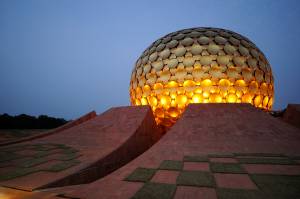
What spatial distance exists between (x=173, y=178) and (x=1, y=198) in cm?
306

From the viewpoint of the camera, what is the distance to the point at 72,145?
7.70 metres

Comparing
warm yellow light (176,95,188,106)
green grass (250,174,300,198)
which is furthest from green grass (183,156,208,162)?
warm yellow light (176,95,188,106)

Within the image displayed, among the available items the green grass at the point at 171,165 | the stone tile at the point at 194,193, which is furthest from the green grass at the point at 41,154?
the stone tile at the point at 194,193

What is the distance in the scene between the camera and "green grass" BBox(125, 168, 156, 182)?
403cm

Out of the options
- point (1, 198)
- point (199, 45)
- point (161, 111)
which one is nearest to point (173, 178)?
point (1, 198)

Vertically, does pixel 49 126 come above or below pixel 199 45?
below

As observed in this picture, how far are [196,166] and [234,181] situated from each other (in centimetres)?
107

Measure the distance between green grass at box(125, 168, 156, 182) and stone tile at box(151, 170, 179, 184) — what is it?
0.11 m

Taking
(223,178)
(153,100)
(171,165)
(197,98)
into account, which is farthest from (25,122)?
(223,178)

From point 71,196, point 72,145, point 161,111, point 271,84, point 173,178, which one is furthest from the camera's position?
point 271,84

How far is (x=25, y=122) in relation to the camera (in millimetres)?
23859

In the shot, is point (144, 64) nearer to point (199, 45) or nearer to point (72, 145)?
point (199, 45)

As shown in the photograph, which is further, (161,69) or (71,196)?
(161,69)

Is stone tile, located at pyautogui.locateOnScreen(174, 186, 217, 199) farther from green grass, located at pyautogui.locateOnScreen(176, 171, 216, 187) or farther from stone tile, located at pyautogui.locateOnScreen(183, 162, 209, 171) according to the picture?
stone tile, located at pyautogui.locateOnScreen(183, 162, 209, 171)
